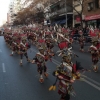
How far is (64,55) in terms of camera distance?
6816mm

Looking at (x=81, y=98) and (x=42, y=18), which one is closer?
(x=81, y=98)

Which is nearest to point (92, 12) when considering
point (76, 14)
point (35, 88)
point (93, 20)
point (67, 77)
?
point (93, 20)

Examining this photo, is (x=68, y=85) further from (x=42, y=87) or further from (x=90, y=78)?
(x=90, y=78)

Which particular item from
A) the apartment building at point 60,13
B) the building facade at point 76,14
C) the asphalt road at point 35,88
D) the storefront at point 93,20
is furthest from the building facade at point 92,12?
the asphalt road at point 35,88

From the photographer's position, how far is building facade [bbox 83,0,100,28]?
36312 millimetres

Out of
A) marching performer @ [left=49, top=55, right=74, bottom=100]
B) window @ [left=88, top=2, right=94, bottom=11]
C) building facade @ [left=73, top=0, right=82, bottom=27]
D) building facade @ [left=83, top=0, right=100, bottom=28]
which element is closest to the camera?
marching performer @ [left=49, top=55, right=74, bottom=100]

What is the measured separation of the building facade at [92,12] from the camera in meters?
36.3

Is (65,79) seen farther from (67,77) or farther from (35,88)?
(35,88)

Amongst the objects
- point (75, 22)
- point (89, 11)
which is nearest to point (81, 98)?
point (89, 11)

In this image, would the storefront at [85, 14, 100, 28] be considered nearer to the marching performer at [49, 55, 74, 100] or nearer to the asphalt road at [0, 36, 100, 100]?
the asphalt road at [0, 36, 100, 100]

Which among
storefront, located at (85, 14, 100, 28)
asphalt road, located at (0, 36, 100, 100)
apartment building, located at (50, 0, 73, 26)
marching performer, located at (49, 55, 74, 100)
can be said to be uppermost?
apartment building, located at (50, 0, 73, 26)

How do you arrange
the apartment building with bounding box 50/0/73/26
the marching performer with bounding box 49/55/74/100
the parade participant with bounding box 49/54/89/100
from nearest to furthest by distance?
1. the parade participant with bounding box 49/54/89/100
2. the marching performer with bounding box 49/55/74/100
3. the apartment building with bounding box 50/0/73/26

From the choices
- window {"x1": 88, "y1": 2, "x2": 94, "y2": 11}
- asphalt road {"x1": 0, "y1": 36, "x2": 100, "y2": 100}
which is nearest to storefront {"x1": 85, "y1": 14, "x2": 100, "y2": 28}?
window {"x1": 88, "y1": 2, "x2": 94, "y2": 11}

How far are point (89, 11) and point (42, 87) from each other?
32082 millimetres
